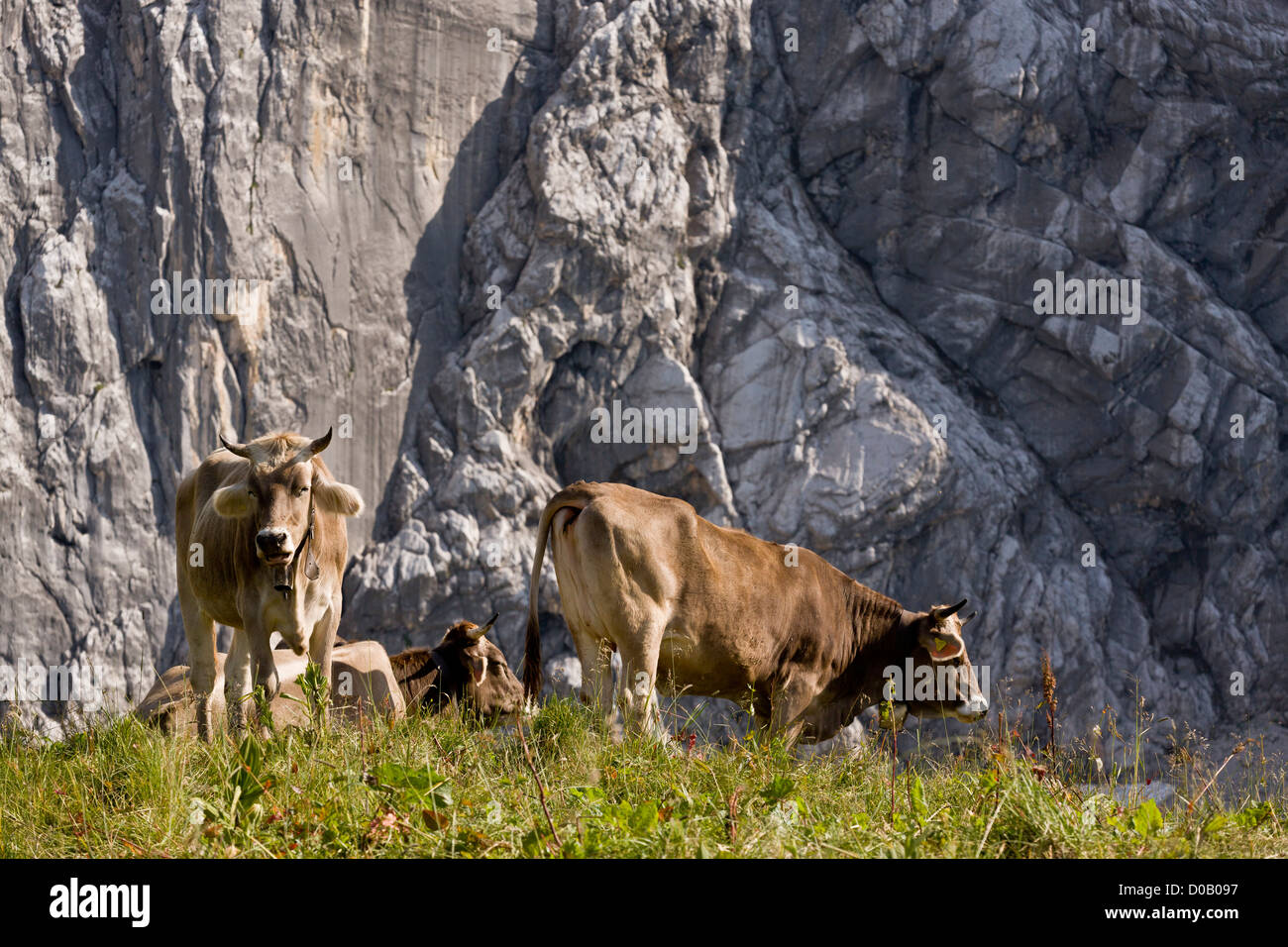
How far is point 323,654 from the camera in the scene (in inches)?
266

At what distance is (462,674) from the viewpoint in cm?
938

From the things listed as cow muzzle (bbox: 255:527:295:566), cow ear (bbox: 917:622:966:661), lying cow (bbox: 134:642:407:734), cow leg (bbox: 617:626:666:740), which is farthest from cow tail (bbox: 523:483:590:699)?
cow ear (bbox: 917:622:966:661)

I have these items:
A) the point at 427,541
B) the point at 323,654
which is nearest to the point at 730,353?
the point at 427,541

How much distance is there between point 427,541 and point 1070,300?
1768cm

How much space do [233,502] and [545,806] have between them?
11.6 ft

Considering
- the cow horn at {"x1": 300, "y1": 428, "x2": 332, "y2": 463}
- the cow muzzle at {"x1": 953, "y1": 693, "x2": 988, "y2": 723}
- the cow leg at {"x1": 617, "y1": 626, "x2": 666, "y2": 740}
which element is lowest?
the cow muzzle at {"x1": 953, "y1": 693, "x2": 988, "y2": 723}

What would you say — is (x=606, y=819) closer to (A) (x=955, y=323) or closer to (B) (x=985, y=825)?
(B) (x=985, y=825)

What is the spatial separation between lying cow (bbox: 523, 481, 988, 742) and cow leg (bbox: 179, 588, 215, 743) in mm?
1957

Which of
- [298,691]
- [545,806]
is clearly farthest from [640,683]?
[545,806]

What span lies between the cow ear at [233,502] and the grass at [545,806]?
1.45m

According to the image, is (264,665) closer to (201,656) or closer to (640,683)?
(201,656)

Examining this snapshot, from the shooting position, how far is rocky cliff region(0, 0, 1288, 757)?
88.8ft

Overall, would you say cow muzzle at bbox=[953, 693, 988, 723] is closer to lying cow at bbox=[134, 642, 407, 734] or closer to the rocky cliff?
lying cow at bbox=[134, 642, 407, 734]

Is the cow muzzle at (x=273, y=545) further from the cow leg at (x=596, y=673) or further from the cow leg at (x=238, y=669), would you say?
the cow leg at (x=596, y=673)
